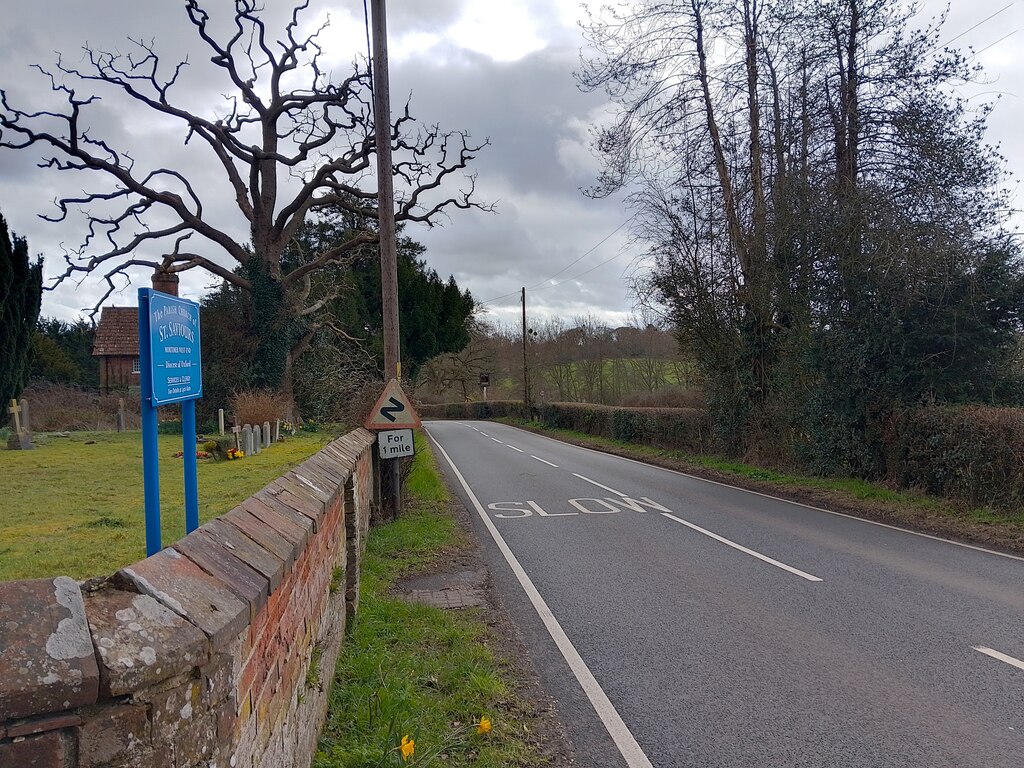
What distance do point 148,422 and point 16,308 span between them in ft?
72.5

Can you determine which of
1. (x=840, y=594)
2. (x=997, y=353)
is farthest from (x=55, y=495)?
(x=997, y=353)

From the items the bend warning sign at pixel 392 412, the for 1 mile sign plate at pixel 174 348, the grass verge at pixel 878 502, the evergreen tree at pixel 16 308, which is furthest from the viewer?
the evergreen tree at pixel 16 308

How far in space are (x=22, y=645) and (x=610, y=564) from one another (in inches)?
306

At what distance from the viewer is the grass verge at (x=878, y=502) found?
Result: 1028 cm

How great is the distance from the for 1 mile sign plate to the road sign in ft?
24.0

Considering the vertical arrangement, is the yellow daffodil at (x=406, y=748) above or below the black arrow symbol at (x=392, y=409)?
below

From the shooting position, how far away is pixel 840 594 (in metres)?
7.26

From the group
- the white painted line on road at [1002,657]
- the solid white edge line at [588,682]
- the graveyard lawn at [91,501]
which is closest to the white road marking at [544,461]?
the graveyard lawn at [91,501]

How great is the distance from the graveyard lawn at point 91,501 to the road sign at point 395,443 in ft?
5.39

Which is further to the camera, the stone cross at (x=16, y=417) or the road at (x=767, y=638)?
the stone cross at (x=16, y=417)

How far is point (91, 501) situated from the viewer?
9812 mm

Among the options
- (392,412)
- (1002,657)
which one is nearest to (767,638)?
(1002,657)

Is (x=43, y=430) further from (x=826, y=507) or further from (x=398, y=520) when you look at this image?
(x=826, y=507)

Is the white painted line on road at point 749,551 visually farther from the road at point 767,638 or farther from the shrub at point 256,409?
the shrub at point 256,409
